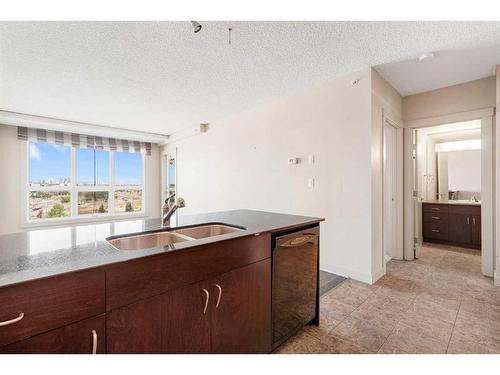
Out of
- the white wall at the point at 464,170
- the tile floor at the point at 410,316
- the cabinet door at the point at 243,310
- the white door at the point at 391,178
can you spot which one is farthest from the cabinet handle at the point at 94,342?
the white wall at the point at 464,170

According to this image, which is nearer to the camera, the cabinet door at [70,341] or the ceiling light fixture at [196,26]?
the cabinet door at [70,341]

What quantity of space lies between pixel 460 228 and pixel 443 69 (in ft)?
9.24

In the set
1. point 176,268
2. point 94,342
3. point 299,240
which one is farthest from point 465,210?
point 94,342

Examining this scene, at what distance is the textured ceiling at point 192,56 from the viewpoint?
6.26 feet

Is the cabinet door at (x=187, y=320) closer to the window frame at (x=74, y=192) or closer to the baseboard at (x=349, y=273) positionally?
the baseboard at (x=349, y=273)

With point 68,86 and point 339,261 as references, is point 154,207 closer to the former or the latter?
point 68,86

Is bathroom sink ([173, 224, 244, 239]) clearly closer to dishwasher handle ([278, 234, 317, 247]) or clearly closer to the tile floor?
dishwasher handle ([278, 234, 317, 247])

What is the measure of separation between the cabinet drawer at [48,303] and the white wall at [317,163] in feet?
8.50

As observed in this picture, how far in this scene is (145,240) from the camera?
4.88 feet

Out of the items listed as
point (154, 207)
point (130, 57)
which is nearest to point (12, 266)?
point (130, 57)

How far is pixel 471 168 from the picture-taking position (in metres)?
4.45

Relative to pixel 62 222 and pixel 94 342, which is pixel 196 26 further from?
pixel 62 222

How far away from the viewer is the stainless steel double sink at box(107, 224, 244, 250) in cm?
137

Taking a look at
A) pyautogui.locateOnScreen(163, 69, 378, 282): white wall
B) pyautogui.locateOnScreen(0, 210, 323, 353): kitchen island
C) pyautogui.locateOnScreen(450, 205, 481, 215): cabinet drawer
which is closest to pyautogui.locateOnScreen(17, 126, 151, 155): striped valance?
pyautogui.locateOnScreen(163, 69, 378, 282): white wall
